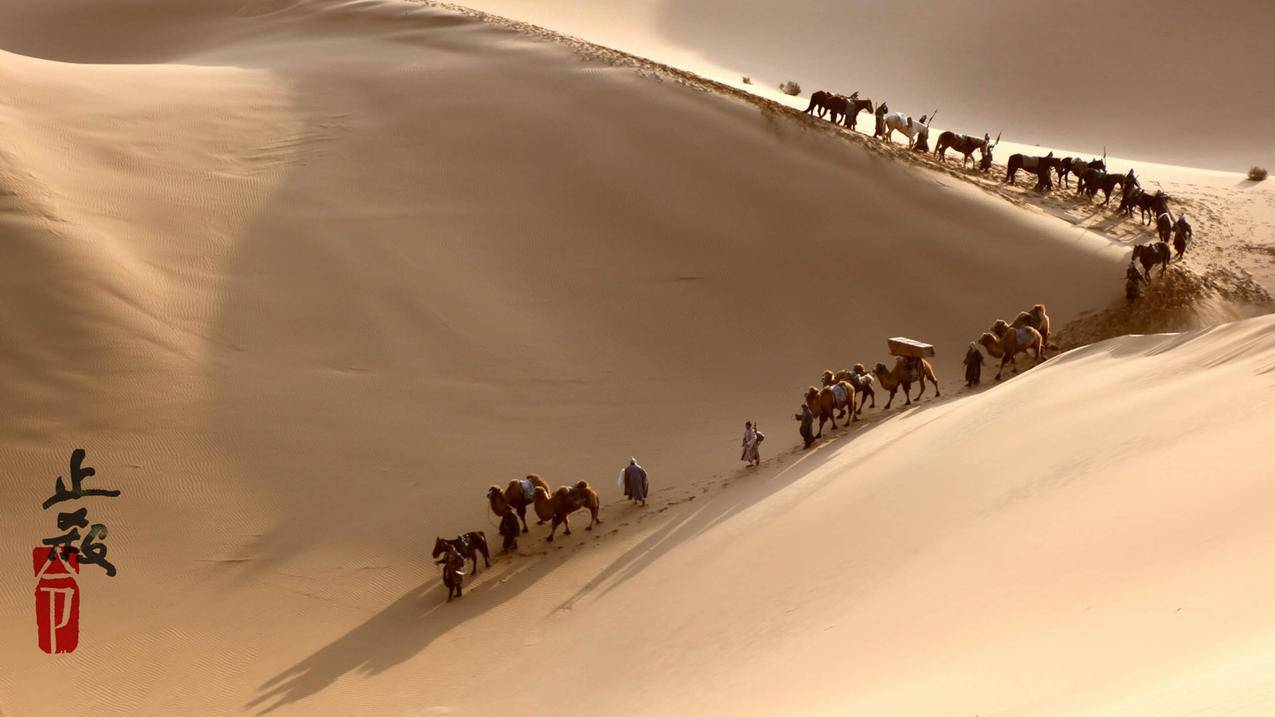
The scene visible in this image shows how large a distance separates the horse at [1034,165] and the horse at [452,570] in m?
16.4

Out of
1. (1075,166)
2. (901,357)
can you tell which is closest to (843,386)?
(901,357)

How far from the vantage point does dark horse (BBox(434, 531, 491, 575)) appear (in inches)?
558

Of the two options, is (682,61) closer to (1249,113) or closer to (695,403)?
(1249,113)

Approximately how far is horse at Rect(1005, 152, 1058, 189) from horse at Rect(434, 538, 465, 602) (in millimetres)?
16353

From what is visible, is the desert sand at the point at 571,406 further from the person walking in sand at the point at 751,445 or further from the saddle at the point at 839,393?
the saddle at the point at 839,393

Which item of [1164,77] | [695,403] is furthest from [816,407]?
[1164,77]

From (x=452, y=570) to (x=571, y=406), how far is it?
4751mm

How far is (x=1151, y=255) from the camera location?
21516 millimetres

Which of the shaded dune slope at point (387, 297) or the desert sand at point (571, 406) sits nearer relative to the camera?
the desert sand at point (571, 406)

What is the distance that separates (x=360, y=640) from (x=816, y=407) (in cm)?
680

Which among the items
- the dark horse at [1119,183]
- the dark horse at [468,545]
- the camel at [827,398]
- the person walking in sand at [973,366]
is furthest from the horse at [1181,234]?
the dark horse at [468,545]

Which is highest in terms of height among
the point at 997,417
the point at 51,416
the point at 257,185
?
the point at 257,185

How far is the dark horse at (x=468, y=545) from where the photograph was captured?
46.5 feet

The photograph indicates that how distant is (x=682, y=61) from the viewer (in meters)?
42.1
